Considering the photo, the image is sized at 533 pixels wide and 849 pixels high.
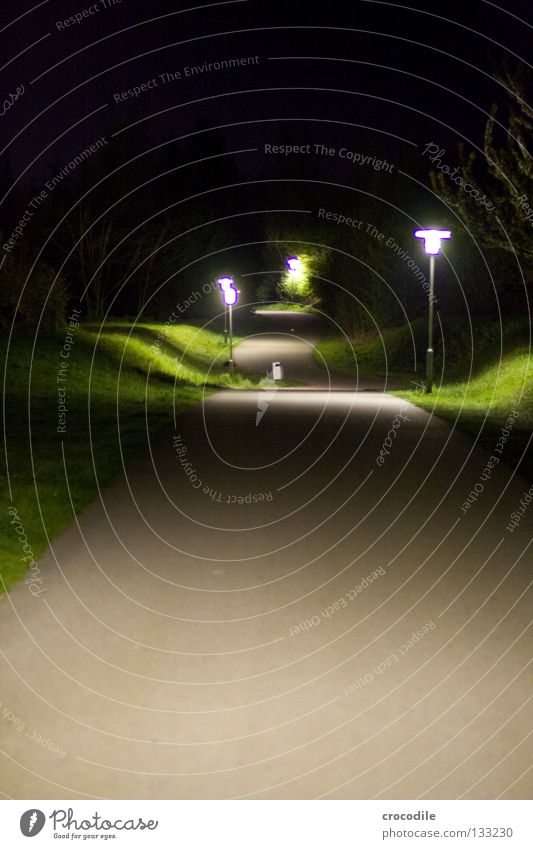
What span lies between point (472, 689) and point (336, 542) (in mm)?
4094

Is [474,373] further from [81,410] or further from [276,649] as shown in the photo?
[276,649]

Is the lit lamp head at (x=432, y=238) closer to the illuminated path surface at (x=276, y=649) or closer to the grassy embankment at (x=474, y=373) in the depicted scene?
the grassy embankment at (x=474, y=373)

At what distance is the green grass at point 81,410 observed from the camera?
38.3 feet

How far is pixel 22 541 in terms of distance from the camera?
389 inches

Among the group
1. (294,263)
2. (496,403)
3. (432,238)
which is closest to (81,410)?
(496,403)

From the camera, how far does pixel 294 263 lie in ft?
252

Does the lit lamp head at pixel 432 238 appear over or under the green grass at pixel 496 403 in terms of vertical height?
over

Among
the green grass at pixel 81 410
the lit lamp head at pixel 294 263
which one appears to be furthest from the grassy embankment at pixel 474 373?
the lit lamp head at pixel 294 263
